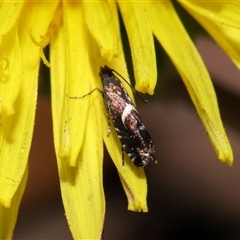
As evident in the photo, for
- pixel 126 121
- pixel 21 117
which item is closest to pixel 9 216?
pixel 21 117

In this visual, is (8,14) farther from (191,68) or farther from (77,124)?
(191,68)

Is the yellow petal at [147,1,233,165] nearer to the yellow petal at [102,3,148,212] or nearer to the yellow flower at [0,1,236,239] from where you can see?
the yellow flower at [0,1,236,239]

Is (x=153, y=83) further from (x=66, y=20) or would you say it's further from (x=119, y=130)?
(x=66, y=20)

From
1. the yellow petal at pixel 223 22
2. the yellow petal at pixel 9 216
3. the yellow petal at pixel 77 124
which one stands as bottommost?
the yellow petal at pixel 9 216

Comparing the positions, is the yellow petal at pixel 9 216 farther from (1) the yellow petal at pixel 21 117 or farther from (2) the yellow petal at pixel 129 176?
(2) the yellow petal at pixel 129 176

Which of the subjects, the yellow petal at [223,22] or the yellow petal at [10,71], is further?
the yellow petal at [223,22]

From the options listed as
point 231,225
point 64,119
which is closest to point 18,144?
point 64,119

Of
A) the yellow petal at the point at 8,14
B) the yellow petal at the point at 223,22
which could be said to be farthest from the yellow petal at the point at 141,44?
the yellow petal at the point at 8,14

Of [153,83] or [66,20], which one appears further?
[66,20]

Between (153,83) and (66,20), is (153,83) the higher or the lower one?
the lower one
